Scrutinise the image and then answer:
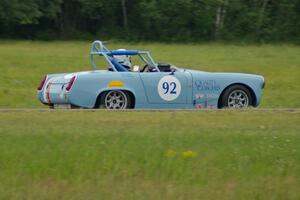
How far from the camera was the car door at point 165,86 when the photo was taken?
600 inches

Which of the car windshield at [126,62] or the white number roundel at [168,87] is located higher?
the car windshield at [126,62]

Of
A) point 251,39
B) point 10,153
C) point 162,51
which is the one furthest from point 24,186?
point 251,39

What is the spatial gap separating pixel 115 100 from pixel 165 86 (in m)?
1.02

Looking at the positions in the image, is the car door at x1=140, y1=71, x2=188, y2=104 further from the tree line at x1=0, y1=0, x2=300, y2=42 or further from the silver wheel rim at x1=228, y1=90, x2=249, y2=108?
the tree line at x1=0, y1=0, x2=300, y2=42

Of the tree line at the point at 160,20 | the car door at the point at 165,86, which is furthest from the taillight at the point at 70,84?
the tree line at the point at 160,20

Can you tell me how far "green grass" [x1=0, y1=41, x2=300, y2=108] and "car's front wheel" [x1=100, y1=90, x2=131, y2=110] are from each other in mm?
4596

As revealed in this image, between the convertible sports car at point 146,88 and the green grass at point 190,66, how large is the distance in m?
4.24

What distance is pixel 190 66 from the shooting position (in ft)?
103

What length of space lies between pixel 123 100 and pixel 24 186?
6.76 meters

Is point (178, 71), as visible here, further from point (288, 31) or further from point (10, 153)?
point (288, 31)

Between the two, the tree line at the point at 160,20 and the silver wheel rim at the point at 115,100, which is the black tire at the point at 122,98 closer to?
the silver wheel rim at the point at 115,100

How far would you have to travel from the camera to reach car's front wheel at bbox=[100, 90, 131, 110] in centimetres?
1505

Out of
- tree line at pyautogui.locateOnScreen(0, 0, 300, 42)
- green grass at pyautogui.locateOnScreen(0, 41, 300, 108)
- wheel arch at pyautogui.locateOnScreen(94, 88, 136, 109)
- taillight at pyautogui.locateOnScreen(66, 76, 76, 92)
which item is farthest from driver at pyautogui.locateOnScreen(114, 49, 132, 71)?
tree line at pyautogui.locateOnScreen(0, 0, 300, 42)

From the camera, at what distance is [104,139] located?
10.2m
